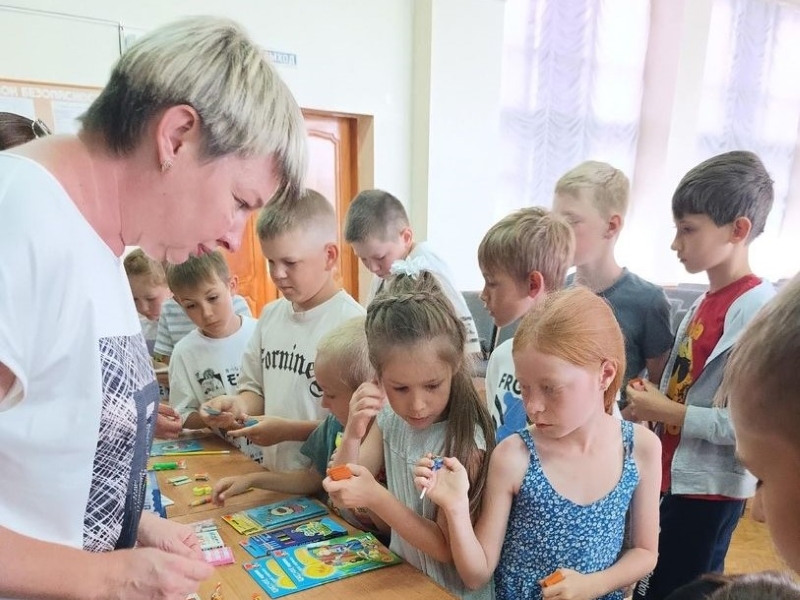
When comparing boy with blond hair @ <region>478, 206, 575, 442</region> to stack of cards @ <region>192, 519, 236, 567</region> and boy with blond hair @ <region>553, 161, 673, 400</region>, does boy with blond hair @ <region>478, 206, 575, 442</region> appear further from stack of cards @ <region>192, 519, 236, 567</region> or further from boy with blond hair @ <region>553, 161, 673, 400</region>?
stack of cards @ <region>192, 519, 236, 567</region>

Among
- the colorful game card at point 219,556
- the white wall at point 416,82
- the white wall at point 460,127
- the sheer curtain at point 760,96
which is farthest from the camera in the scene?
the sheer curtain at point 760,96

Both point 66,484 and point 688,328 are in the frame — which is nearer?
point 66,484

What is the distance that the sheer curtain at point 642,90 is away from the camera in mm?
5172

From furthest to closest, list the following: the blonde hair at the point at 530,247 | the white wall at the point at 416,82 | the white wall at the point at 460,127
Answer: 1. the white wall at the point at 460,127
2. the white wall at the point at 416,82
3. the blonde hair at the point at 530,247

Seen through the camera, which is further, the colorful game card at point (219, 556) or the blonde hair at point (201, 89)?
the colorful game card at point (219, 556)

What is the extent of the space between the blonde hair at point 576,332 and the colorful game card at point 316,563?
0.50 metres

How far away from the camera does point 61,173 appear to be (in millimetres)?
699

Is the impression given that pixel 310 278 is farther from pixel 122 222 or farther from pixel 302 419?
pixel 122 222

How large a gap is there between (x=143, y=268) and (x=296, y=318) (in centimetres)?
104

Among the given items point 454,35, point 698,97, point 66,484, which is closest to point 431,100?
point 454,35

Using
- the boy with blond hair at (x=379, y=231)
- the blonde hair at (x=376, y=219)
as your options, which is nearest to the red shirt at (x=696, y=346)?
the boy with blond hair at (x=379, y=231)

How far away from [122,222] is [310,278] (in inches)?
37.6

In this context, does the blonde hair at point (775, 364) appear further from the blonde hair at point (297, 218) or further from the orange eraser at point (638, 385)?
the blonde hair at point (297, 218)

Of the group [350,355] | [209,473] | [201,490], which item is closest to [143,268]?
[209,473]
